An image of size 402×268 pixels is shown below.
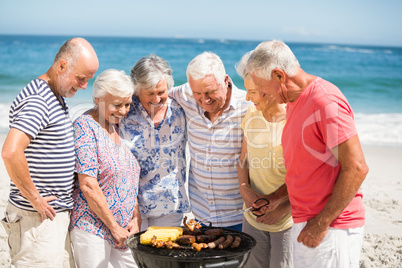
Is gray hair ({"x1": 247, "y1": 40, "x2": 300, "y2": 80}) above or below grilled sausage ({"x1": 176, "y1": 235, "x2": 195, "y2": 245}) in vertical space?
above

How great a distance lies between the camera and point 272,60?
2332 millimetres

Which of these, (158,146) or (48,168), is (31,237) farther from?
(158,146)

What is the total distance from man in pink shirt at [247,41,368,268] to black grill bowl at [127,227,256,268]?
349mm

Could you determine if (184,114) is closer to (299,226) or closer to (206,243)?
(206,243)

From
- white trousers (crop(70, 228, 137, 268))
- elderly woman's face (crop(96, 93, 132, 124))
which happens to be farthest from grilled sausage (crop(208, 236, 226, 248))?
elderly woman's face (crop(96, 93, 132, 124))

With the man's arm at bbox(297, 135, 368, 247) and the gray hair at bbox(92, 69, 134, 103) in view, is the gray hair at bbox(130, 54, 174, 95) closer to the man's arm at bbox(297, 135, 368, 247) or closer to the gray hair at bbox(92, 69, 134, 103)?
the gray hair at bbox(92, 69, 134, 103)

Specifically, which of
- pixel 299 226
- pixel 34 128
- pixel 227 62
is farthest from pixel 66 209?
pixel 227 62

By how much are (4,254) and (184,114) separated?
2.51 meters

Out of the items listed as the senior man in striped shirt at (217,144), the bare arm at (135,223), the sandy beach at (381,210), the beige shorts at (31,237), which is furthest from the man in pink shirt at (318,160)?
the sandy beach at (381,210)

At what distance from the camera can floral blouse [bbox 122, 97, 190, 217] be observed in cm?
322

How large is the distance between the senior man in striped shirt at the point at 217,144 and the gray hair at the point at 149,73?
7.8 inches

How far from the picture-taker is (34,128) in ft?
8.25

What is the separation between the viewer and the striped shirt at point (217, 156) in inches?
126

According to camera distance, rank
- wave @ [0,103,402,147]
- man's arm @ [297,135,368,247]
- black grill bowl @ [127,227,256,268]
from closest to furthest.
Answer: man's arm @ [297,135,368,247], black grill bowl @ [127,227,256,268], wave @ [0,103,402,147]
